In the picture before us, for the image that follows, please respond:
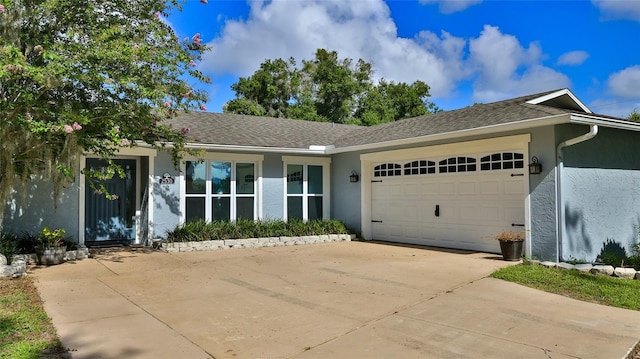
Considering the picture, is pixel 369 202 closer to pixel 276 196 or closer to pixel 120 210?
pixel 276 196

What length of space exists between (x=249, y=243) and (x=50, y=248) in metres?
4.20

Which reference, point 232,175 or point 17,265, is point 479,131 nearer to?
point 232,175

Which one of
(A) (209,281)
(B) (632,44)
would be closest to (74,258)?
(A) (209,281)

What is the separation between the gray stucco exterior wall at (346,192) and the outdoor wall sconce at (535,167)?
4947 millimetres

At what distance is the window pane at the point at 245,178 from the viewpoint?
11695 mm

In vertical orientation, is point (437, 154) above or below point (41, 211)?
above

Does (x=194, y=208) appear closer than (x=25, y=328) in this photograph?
No

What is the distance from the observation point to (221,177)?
11.5 metres

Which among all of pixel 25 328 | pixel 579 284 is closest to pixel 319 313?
pixel 25 328

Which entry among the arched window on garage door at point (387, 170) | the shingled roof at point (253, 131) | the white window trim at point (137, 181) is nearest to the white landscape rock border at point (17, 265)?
the white window trim at point (137, 181)

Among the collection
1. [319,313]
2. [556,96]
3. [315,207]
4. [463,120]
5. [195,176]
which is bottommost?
[319,313]

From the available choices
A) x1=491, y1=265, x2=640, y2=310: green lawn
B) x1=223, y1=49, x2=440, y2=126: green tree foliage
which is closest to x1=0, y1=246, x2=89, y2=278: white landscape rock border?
x1=491, y1=265, x2=640, y2=310: green lawn

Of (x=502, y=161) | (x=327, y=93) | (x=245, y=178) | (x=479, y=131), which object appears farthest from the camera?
(x=327, y=93)

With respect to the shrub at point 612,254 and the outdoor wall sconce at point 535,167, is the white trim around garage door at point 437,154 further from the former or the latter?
the shrub at point 612,254
